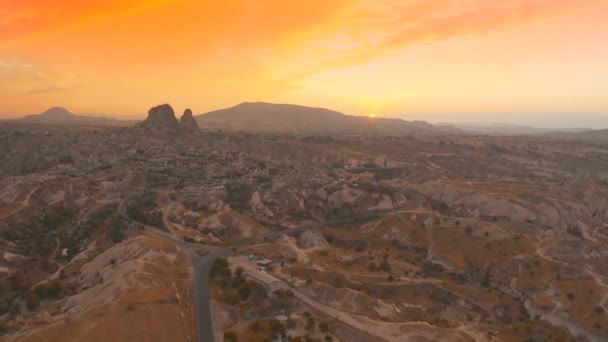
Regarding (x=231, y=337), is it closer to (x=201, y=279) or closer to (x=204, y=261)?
(x=201, y=279)

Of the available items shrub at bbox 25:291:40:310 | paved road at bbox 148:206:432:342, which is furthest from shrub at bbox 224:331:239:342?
shrub at bbox 25:291:40:310

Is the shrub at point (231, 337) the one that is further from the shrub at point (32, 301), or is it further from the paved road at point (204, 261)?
the shrub at point (32, 301)

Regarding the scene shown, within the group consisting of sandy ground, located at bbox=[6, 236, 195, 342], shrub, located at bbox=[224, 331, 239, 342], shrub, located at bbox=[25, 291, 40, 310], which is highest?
sandy ground, located at bbox=[6, 236, 195, 342]

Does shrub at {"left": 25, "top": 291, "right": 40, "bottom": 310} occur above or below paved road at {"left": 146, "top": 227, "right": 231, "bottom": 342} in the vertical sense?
below

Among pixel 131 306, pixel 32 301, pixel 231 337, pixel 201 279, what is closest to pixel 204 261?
pixel 201 279

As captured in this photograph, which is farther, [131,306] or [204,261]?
[204,261]

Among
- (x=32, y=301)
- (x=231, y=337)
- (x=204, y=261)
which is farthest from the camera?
(x=204, y=261)

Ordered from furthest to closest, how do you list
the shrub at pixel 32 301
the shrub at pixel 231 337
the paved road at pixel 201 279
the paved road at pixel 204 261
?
the shrub at pixel 32 301, the paved road at pixel 204 261, the paved road at pixel 201 279, the shrub at pixel 231 337

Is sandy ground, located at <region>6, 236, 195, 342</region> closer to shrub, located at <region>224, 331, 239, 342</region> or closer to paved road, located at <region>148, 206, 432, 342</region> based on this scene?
paved road, located at <region>148, 206, 432, 342</region>

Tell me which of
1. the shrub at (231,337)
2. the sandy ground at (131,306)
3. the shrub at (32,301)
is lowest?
the shrub at (32,301)

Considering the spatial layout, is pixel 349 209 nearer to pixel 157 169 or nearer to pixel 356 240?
pixel 356 240

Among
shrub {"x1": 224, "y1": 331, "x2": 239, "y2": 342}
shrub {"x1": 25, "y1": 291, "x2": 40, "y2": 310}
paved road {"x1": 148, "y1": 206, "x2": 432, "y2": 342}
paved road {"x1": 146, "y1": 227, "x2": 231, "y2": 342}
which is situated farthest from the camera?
shrub {"x1": 25, "y1": 291, "x2": 40, "y2": 310}

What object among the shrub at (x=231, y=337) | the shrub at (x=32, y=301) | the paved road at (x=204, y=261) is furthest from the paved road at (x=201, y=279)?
the shrub at (x=32, y=301)
